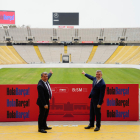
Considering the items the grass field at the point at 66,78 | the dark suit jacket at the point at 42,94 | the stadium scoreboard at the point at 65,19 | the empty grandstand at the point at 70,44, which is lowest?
the grass field at the point at 66,78

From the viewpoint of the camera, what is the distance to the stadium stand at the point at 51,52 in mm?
47453

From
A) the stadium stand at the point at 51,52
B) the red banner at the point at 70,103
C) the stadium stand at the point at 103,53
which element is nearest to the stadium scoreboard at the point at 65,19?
the stadium stand at the point at 51,52

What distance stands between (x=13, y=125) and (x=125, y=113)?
379 cm

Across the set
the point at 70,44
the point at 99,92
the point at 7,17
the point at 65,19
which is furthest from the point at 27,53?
the point at 99,92

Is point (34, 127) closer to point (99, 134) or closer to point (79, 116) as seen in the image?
point (79, 116)

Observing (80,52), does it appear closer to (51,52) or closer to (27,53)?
(51,52)

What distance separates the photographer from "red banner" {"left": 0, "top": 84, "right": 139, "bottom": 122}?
232 inches

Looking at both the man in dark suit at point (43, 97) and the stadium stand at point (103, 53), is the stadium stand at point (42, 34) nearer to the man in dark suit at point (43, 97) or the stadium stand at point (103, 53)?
the stadium stand at point (103, 53)

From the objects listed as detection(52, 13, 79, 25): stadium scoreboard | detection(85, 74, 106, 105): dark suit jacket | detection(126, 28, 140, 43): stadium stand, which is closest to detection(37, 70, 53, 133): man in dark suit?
detection(85, 74, 106, 105): dark suit jacket

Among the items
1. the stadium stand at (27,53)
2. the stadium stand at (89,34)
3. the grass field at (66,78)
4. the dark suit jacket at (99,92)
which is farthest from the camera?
the stadium stand at (89,34)

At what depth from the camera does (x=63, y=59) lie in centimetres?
4909

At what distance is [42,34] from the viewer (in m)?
59.6

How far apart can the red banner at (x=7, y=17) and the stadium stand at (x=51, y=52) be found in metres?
14.2

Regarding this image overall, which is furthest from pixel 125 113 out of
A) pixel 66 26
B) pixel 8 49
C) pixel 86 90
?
pixel 66 26
